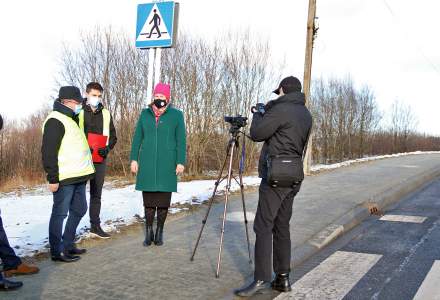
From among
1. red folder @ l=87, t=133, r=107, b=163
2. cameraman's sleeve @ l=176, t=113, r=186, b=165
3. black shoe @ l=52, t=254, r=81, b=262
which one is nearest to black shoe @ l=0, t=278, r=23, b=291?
black shoe @ l=52, t=254, r=81, b=262

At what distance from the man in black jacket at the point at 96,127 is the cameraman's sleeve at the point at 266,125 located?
2.58 meters

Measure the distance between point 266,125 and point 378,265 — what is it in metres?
2.53

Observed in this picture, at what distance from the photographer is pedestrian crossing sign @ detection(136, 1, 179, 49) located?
684 cm

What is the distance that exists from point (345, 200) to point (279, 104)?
5.77 metres

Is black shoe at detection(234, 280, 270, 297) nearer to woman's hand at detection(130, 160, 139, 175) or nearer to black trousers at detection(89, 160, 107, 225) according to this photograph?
woman's hand at detection(130, 160, 139, 175)

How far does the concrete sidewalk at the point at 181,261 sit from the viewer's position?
4.06 m

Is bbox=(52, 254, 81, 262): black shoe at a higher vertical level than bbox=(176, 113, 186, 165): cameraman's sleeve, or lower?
lower

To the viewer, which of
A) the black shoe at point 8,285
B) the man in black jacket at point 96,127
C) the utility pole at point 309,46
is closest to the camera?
the black shoe at point 8,285

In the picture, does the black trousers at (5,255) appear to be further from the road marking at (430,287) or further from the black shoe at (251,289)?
the road marking at (430,287)

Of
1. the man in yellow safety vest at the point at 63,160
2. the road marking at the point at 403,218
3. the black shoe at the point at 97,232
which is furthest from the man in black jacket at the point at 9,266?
the road marking at the point at 403,218

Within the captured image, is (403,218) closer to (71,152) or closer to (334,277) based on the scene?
(334,277)

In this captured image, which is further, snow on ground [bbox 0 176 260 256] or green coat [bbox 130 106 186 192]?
snow on ground [bbox 0 176 260 256]

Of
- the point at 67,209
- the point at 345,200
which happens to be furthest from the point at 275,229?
the point at 345,200

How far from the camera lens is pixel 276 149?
4.16 metres
